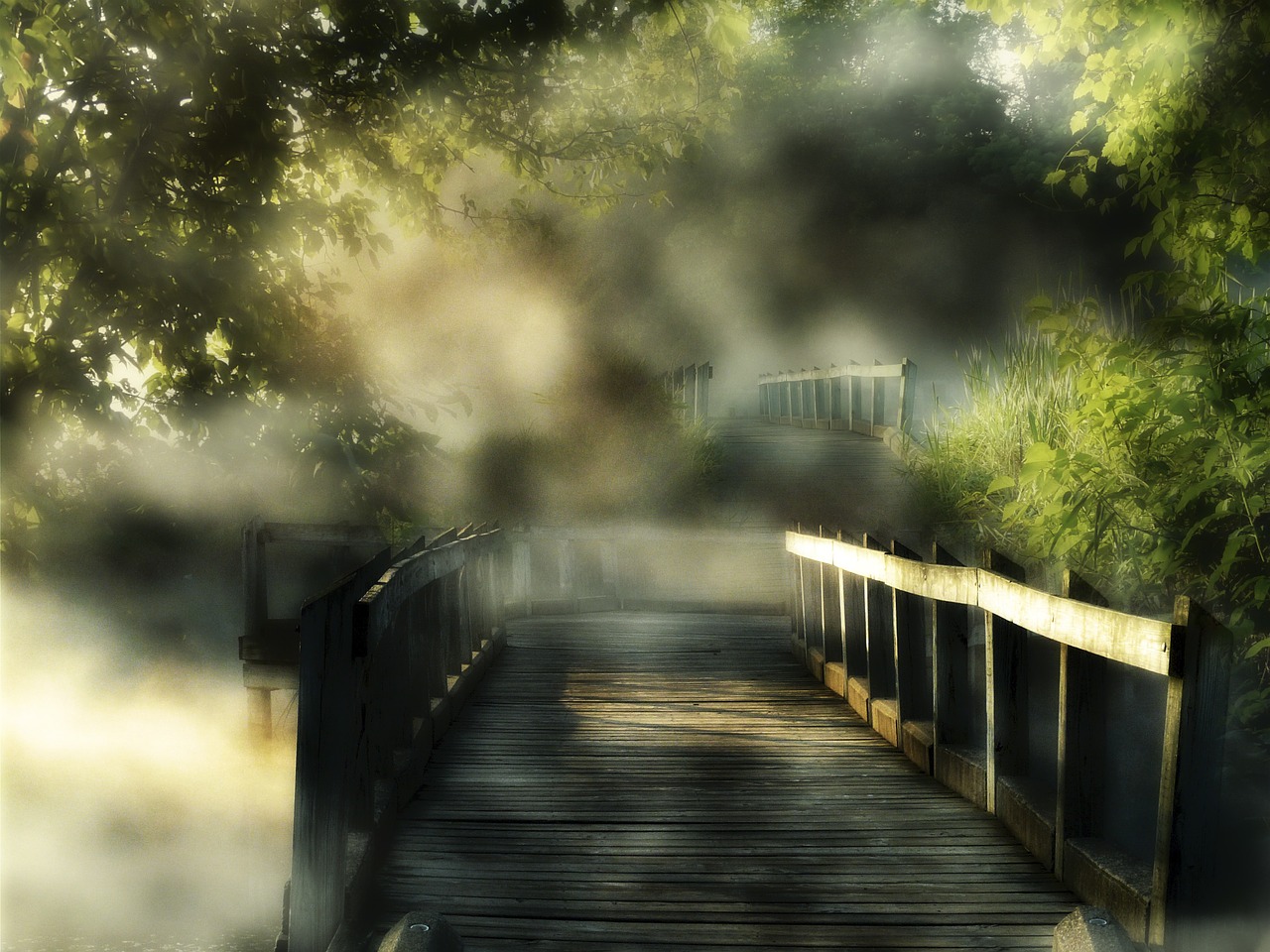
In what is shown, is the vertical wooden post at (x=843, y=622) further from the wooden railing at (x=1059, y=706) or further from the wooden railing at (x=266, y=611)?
the wooden railing at (x=266, y=611)

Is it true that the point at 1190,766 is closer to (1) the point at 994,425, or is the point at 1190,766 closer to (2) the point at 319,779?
(2) the point at 319,779

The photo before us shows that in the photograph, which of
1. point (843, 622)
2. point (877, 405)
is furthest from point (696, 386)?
point (843, 622)

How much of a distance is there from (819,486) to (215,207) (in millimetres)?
9730

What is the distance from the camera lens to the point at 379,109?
9.09 m

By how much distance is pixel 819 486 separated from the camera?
1594cm

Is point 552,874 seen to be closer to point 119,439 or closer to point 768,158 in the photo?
point 119,439

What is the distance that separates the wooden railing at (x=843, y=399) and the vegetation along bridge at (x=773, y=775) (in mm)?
10004

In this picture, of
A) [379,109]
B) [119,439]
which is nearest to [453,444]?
[379,109]

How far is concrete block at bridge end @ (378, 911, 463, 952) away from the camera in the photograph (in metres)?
2.84

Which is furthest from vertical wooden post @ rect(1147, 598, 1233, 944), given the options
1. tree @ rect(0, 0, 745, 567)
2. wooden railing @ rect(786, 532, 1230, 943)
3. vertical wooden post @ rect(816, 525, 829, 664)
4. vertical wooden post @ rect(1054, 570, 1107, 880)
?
vertical wooden post @ rect(816, 525, 829, 664)

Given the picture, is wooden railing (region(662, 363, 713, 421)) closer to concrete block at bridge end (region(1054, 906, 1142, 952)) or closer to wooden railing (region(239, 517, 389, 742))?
wooden railing (region(239, 517, 389, 742))

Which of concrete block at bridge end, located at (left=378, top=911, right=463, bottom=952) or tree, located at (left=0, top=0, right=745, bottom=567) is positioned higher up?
tree, located at (left=0, top=0, right=745, bottom=567)

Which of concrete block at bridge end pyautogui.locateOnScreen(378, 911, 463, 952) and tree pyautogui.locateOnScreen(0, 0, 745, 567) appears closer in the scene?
concrete block at bridge end pyautogui.locateOnScreen(378, 911, 463, 952)

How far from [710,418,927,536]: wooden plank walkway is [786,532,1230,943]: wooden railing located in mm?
4610
